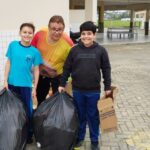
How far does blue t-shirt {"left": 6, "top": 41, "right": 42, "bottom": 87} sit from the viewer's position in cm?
422

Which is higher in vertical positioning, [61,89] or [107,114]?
[61,89]

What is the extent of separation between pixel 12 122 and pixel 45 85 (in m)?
0.83

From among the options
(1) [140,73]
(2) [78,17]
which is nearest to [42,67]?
(1) [140,73]

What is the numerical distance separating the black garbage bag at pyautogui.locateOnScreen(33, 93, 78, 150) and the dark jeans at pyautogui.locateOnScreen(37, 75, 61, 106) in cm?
39

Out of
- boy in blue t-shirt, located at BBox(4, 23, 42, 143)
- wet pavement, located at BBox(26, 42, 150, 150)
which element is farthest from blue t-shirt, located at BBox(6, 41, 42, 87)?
wet pavement, located at BBox(26, 42, 150, 150)

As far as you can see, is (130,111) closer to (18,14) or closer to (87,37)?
(87,37)

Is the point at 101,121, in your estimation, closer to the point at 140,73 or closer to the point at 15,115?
the point at 15,115

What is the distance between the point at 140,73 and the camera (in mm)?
10297

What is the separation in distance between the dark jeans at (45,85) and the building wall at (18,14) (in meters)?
2.21

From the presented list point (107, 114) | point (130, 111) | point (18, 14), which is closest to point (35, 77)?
point (107, 114)

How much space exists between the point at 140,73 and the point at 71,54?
6374 mm

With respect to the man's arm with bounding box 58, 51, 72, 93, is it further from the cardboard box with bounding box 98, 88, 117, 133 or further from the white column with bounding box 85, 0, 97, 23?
the white column with bounding box 85, 0, 97, 23

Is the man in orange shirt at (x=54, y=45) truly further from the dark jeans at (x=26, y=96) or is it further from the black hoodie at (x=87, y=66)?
the dark jeans at (x=26, y=96)

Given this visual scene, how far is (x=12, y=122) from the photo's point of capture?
4062 mm
